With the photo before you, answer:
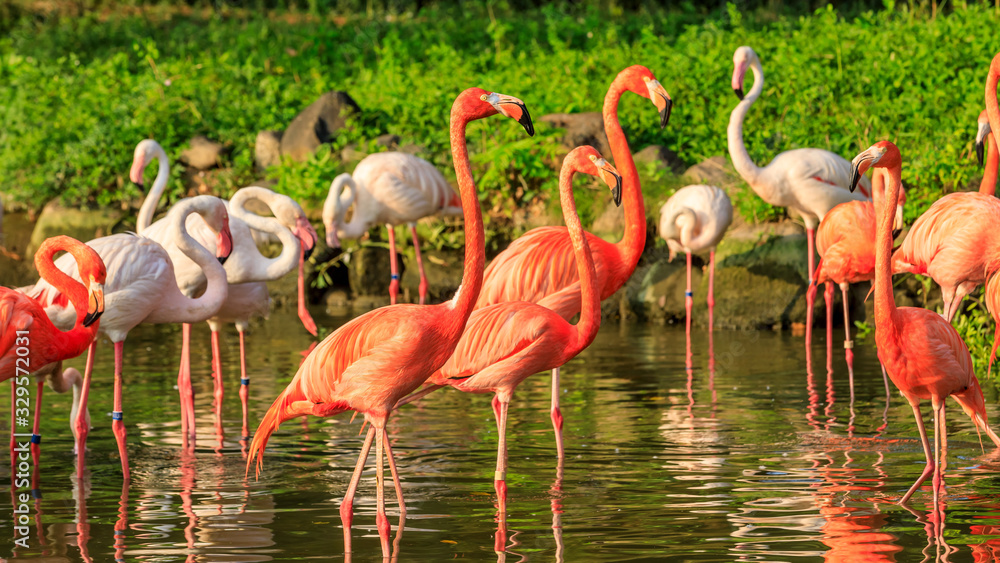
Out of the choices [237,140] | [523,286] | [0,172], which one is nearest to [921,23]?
[237,140]

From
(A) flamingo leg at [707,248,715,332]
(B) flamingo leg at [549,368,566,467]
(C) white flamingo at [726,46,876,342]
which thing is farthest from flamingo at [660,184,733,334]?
(B) flamingo leg at [549,368,566,467]

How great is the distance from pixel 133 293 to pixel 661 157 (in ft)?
21.8

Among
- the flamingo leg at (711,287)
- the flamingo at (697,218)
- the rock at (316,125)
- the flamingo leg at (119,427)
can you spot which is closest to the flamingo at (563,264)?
the flamingo leg at (119,427)

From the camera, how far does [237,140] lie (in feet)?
42.5

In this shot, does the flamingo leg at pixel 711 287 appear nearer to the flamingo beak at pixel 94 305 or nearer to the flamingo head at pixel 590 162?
the flamingo head at pixel 590 162

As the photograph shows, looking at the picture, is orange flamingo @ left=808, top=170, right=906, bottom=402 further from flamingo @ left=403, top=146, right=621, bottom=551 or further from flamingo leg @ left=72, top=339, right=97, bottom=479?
flamingo leg @ left=72, top=339, right=97, bottom=479

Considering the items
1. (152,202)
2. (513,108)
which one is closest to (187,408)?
(152,202)

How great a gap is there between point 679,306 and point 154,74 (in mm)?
7411

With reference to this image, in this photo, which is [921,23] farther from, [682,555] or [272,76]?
[682,555]

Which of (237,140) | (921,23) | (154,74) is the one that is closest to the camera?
(921,23)

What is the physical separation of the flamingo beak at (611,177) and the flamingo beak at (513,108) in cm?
73

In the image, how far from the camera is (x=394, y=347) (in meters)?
4.21

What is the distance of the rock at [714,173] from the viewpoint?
10461 millimetres

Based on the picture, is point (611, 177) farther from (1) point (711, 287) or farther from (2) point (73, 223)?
(2) point (73, 223)
